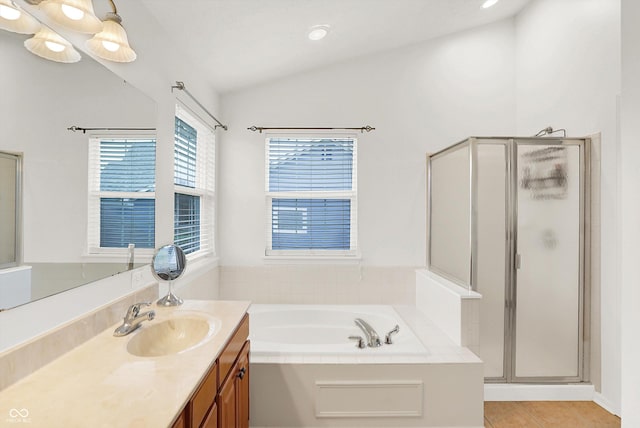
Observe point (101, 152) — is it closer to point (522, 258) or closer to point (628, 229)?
point (628, 229)

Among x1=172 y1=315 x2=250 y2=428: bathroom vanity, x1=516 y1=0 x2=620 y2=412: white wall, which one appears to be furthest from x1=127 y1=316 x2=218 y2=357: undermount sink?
x1=516 y1=0 x2=620 y2=412: white wall

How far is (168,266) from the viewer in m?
1.73

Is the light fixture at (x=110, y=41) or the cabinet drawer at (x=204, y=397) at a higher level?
the light fixture at (x=110, y=41)

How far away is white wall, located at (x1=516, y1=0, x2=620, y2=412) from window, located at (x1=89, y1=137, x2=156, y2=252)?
9.95 feet

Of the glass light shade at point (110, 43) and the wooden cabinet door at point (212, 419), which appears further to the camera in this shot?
the glass light shade at point (110, 43)

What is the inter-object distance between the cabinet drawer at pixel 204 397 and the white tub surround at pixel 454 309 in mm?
1708

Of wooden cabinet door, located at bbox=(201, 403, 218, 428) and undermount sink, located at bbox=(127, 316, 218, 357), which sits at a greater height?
undermount sink, located at bbox=(127, 316, 218, 357)

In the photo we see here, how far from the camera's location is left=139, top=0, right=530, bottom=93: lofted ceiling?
2064mm

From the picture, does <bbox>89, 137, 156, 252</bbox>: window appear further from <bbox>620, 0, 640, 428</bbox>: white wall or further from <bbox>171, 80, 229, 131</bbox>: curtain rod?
<bbox>620, 0, 640, 428</bbox>: white wall

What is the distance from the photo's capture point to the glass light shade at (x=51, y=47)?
1.11 meters

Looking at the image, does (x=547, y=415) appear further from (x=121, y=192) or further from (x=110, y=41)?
(x=110, y=41)

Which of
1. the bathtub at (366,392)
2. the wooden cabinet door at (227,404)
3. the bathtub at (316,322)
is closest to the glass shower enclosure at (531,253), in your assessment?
the bathtub at (366,392)

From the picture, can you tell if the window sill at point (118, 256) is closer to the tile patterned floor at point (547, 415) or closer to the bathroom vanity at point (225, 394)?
the bathroom vanity at point (225, 394)

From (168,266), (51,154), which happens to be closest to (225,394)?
(168,266)
